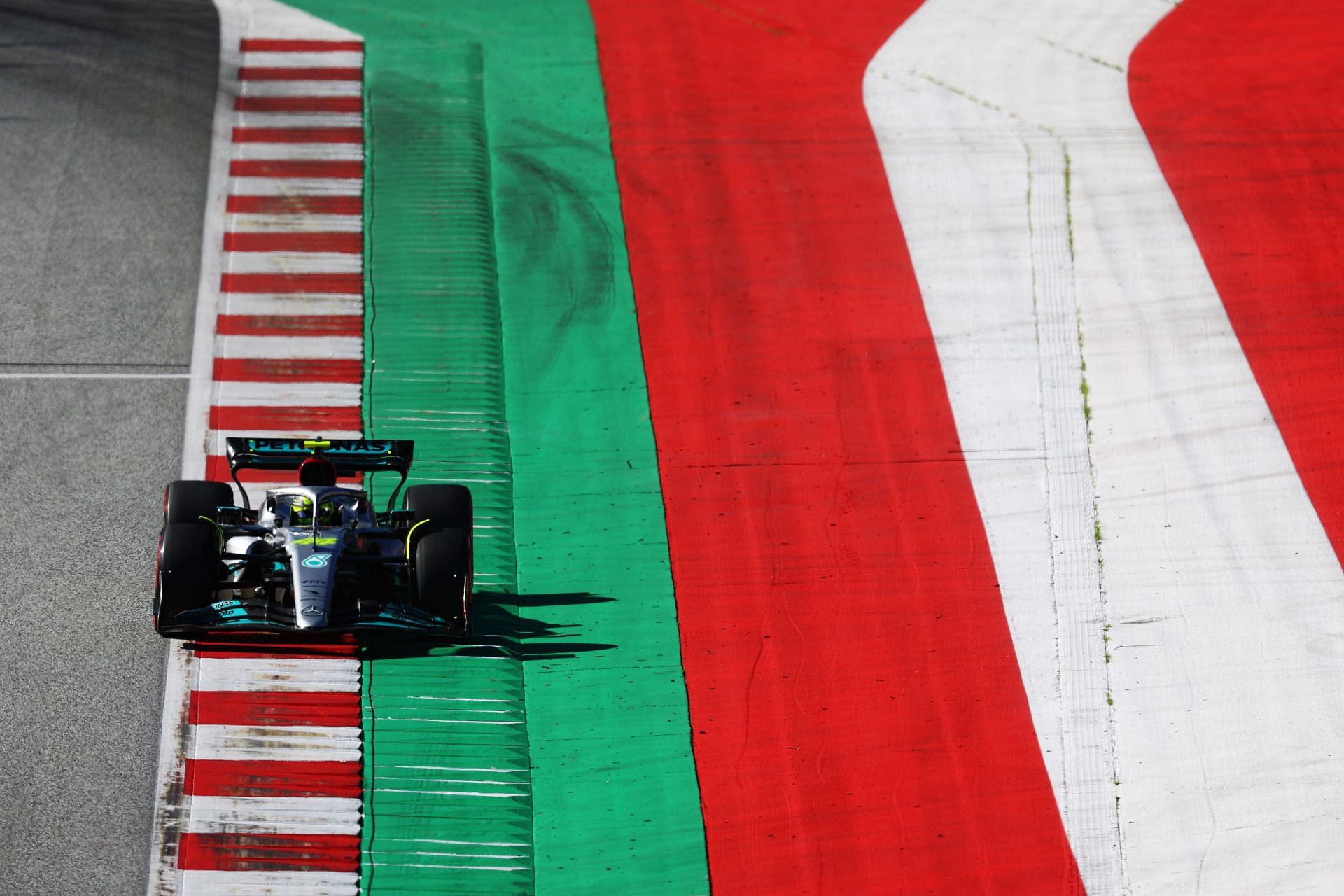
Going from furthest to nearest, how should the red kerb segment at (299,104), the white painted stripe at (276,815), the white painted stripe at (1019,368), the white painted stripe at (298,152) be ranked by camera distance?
the red kerb segment at (299,104) < the white painted stripe at (298,152) < the white painted stripe at (1019,368) < the white painted stripe at (276,815)

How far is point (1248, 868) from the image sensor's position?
1355 cm

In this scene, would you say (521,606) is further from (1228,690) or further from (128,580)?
(1228,690)

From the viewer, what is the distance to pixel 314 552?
1320cm

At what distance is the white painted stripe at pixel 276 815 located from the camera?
12914mm

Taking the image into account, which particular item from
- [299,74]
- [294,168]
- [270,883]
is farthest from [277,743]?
[299,74]

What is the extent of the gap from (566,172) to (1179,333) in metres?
7.97

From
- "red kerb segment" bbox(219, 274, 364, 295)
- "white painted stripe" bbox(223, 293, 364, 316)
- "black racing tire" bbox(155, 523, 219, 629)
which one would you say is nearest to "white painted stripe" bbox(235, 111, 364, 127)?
"red kerb segment" bbox(219, 274, 364, 295)

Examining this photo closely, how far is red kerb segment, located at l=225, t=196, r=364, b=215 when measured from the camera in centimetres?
1930

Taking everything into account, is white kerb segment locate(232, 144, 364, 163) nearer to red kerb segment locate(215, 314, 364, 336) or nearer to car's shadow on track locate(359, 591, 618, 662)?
red kerb segment locate(215, 314, 364, 336)

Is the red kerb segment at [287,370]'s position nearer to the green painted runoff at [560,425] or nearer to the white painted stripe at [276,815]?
the green painted runoff at [560,425]

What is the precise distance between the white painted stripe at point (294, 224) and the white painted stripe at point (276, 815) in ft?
27.2

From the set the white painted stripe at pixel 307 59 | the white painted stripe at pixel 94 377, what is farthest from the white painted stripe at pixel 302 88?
the white painted stripe at pixel 94 377

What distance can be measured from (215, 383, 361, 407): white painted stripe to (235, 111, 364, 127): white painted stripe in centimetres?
507

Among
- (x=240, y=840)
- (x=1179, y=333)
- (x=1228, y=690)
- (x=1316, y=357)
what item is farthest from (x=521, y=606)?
(x=1316, y=357)
